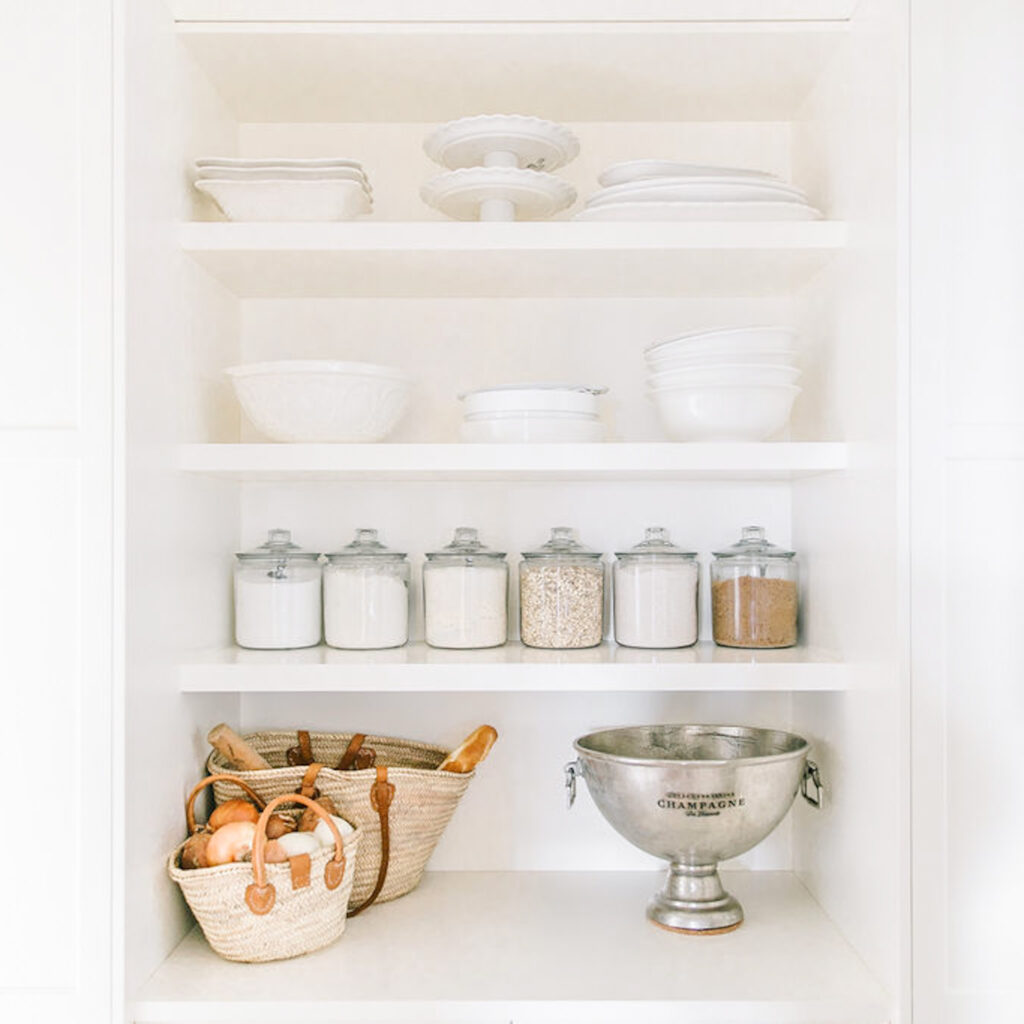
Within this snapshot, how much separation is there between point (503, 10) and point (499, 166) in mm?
209

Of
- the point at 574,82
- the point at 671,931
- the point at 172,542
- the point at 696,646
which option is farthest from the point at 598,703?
the point at 574,82

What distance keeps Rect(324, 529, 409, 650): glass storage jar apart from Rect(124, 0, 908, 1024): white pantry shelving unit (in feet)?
0.16

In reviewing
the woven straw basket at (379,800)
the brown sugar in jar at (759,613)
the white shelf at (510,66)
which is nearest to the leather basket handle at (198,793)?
the woven straw basket at (379,800)

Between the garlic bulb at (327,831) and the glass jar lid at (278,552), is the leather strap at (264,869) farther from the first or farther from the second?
the glass jar lid at (278,552)

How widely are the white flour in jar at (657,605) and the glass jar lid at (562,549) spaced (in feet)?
0.23

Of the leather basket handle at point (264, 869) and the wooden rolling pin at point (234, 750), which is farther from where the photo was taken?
the wooden rolling pin at point (234, 750)

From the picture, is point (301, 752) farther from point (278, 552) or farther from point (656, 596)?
point (656, 596)

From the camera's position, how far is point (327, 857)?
1438 mm

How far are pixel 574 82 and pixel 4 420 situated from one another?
38.4 inches

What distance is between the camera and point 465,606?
1.66 metres

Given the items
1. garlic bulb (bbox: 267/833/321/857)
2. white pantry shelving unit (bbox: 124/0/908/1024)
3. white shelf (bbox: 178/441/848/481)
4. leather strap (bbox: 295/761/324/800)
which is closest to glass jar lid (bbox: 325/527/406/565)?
white pantry shelving unit (bbox: 124/0/908/1024)

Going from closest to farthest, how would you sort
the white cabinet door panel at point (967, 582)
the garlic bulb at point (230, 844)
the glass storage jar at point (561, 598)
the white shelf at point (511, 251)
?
1. the white cabinet door panel at point (967, 582)
2. the garlic bulb at point (230, 844)
3. the white shelf at point (511, 251)
4. the glass storage jar at point (561, 598)

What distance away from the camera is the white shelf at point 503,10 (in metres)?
1.52

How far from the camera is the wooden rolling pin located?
1.58 m
